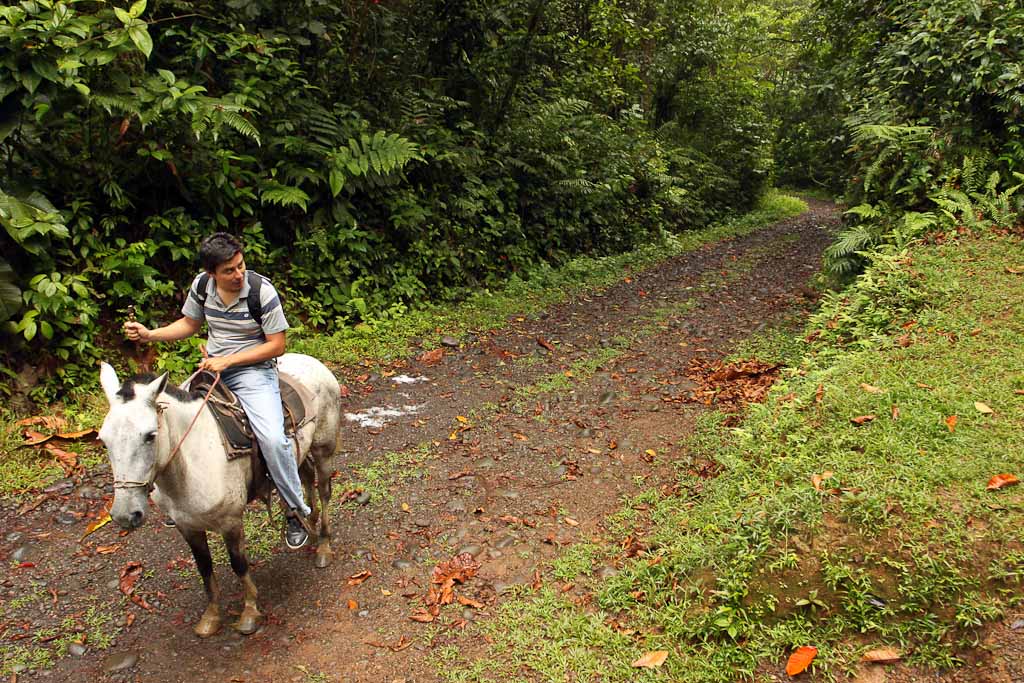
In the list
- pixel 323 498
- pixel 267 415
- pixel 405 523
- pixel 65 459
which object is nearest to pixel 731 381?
pixel 405 523

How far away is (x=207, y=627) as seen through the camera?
409 centimetres

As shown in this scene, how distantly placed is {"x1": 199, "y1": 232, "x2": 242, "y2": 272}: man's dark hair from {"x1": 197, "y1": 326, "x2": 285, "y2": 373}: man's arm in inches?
20.9

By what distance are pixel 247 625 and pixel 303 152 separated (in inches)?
267

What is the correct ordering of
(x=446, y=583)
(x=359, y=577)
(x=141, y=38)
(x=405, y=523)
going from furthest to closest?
(x=141, y=38)
(x=405, y=523)
(x=359, y=577)
(x=446, y=583)

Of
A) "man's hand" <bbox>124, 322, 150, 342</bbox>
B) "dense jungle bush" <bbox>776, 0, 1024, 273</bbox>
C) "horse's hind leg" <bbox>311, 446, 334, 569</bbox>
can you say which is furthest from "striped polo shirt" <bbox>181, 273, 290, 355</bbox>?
"dense jungle bush" <bbox>776, 0, 1024, 273</bbox>

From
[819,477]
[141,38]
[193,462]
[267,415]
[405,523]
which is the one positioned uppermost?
[141,38]

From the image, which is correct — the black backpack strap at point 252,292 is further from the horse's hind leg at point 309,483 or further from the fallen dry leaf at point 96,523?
the fallen dry leaf at point 96,523

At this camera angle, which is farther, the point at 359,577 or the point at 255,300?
the point at 359,577

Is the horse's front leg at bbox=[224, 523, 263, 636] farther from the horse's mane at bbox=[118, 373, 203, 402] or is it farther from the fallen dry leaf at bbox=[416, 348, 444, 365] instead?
the fallen dry leaf at bbox=[416, 348, 444, 365]

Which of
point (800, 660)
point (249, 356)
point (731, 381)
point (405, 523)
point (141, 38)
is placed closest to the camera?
point (800, 660)

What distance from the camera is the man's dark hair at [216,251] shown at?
3.70 meters

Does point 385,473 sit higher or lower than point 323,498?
lower

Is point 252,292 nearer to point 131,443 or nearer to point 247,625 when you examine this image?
point 131,443

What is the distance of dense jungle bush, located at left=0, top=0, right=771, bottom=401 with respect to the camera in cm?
646
